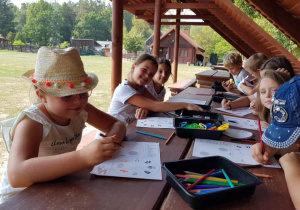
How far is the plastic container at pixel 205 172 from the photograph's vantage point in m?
0.67

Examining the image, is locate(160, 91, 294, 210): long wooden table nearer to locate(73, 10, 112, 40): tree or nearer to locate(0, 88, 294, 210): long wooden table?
locate(0, 88, 294, 210): long wooden table

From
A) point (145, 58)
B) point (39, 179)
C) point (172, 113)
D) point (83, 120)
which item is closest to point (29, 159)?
point (39, 179)

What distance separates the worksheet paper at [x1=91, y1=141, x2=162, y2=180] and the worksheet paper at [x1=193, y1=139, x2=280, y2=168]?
0.21 m

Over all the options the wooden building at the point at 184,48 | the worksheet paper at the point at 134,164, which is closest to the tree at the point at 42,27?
the wooden building at the point at 184,48

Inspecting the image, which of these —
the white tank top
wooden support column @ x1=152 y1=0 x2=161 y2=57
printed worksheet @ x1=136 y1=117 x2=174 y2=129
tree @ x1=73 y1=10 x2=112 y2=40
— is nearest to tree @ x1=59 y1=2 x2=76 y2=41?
tree @ x1=73 y1=10 x2=112 y2=40

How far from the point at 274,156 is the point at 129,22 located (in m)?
60.8

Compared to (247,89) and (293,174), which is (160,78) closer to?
(247,89)

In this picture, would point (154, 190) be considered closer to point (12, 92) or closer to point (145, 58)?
point (145, 58)

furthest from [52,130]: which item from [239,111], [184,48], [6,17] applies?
[6,17]

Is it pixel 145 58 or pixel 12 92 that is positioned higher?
pixel 145 58

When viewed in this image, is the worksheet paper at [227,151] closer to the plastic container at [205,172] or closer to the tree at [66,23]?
the plastic container at [205,172]

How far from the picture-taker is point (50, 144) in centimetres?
113

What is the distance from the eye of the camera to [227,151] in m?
1.14

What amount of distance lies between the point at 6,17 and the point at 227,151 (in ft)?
134
